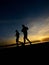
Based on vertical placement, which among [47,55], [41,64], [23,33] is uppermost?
[23,33]

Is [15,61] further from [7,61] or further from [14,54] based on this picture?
[14,54]

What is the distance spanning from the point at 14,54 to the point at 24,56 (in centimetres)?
87

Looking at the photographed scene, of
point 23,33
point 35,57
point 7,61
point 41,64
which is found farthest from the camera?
point 23,33

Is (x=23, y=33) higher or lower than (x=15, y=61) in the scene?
higher

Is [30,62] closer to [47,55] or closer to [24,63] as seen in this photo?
[24,63]

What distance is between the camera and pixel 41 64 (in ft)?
29.6

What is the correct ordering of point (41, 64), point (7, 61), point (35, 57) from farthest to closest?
1. point (35, 57)
2. point (7, 61)
3. point (41, 64)

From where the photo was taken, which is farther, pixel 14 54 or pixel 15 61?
pixel 14 54

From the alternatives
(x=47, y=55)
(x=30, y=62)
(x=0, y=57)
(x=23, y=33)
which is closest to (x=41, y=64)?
(x=30, y=62)

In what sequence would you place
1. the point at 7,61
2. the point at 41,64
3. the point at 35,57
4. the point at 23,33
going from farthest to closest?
the point at 23,33 < the point at 35,57 < the point at 7,61 < the point at 41,64

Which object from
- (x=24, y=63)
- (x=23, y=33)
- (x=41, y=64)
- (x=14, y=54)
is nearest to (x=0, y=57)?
(x=14, y=54)

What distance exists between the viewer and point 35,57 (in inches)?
404

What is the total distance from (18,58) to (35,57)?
127cm

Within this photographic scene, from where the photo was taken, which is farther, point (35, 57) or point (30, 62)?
point (35, 57)
